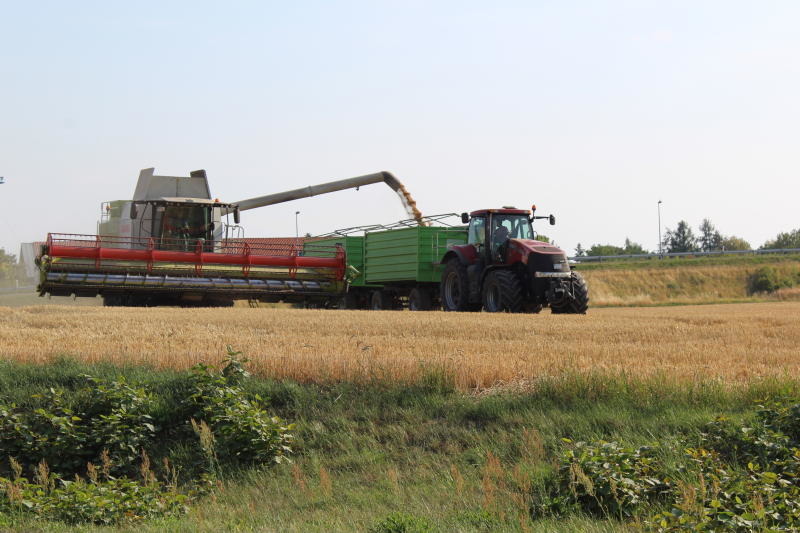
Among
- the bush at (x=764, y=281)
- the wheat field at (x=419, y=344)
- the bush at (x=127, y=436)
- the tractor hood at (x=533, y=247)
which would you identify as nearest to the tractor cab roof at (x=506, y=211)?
the tractor hood at (x=533, y=247)

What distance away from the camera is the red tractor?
65.0 feet

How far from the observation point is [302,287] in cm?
2405

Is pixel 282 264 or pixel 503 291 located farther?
pixel 282 264

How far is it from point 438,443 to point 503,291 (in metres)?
12.2

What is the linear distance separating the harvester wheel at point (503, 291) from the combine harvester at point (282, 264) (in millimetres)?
24

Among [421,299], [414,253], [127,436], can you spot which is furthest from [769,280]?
[127,436]

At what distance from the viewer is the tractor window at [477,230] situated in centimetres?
2139

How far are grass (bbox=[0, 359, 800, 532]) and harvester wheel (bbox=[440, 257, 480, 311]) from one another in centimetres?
1243

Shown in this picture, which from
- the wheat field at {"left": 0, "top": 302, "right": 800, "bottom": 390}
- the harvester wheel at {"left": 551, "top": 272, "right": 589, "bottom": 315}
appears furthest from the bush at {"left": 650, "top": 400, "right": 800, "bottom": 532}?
the harvester wheel at {"left": 551, "top": 272, "right": 589, "bottom": 315}

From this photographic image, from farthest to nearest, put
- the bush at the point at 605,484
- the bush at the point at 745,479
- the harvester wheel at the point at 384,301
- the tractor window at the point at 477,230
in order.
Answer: the harvester wheel at the point at 384,301
the tractor window at the point at 477,230
the bush at the point at 605,484
the bush at the point at 745,479

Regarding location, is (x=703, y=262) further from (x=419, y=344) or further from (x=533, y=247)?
(x=419, y=344)

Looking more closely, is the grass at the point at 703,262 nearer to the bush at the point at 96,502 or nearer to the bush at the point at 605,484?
the bush at the point at 96,502

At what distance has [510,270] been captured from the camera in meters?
20.8

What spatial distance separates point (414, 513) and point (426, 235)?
741 inches
